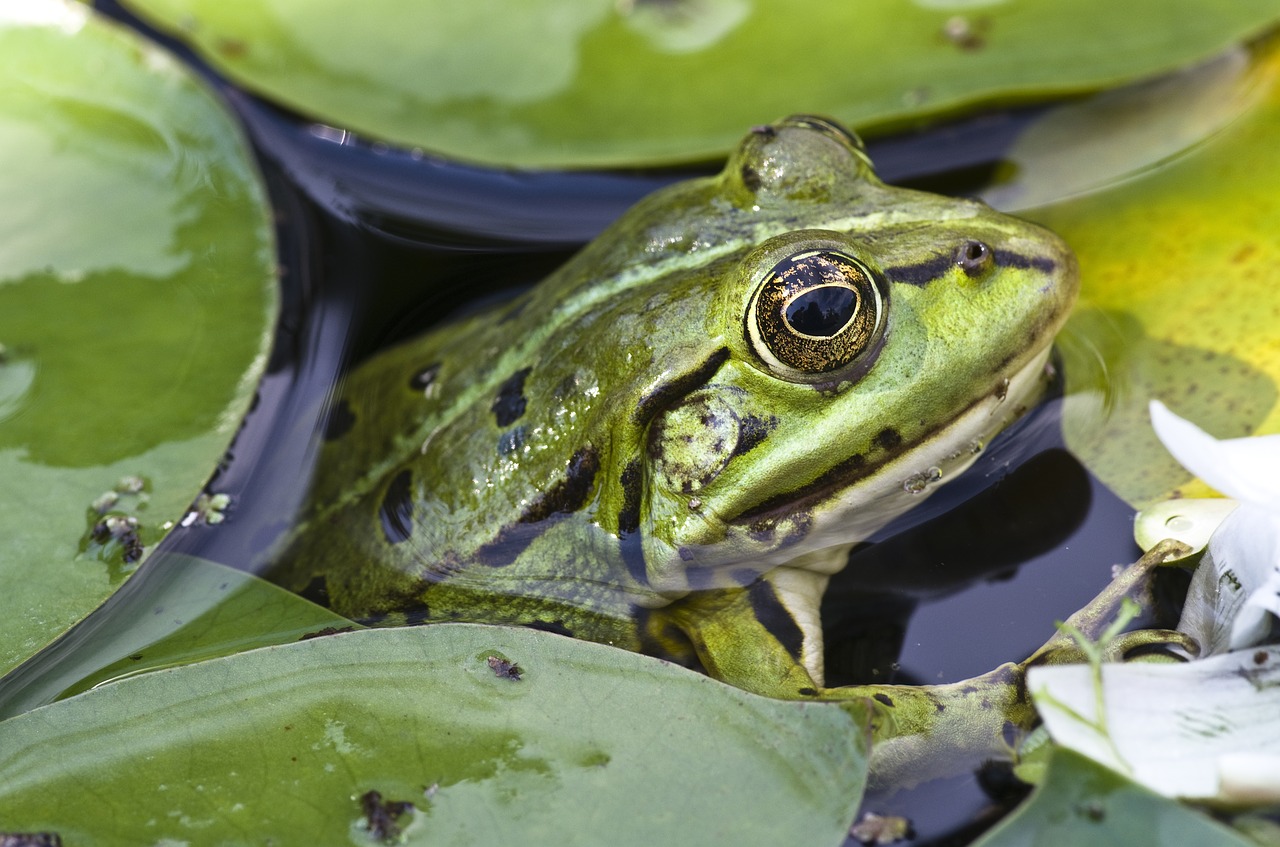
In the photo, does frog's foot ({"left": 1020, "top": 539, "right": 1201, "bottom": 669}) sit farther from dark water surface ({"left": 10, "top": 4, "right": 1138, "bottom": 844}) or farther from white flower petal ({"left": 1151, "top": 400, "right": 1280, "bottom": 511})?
white flower petal ({"left": 1151, "top": 400, "right": 1280, "bottom": 511})

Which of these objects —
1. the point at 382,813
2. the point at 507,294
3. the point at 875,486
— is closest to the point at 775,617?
the point at 875,486

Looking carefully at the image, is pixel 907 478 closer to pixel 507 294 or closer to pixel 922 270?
pixel 922 270

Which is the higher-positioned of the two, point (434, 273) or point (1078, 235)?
point (434, 273)

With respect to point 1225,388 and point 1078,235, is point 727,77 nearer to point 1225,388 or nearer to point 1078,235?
point 1078,235

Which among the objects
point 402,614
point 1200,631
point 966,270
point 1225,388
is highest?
point 402,614

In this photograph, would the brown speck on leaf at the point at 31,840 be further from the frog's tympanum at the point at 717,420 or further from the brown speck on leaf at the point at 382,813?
the frog's tympanum at the point at 717,420

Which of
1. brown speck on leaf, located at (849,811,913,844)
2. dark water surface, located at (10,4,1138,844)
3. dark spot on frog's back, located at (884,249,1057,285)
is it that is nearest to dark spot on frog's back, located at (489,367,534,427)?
dark water surface, located at (10,4,1138,844)

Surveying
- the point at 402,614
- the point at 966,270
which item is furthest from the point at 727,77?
the point at 402,614

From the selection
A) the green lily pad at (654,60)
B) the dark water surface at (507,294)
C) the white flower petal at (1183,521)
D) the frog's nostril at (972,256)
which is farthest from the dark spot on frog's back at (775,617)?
the green lily pad at (654,60)
